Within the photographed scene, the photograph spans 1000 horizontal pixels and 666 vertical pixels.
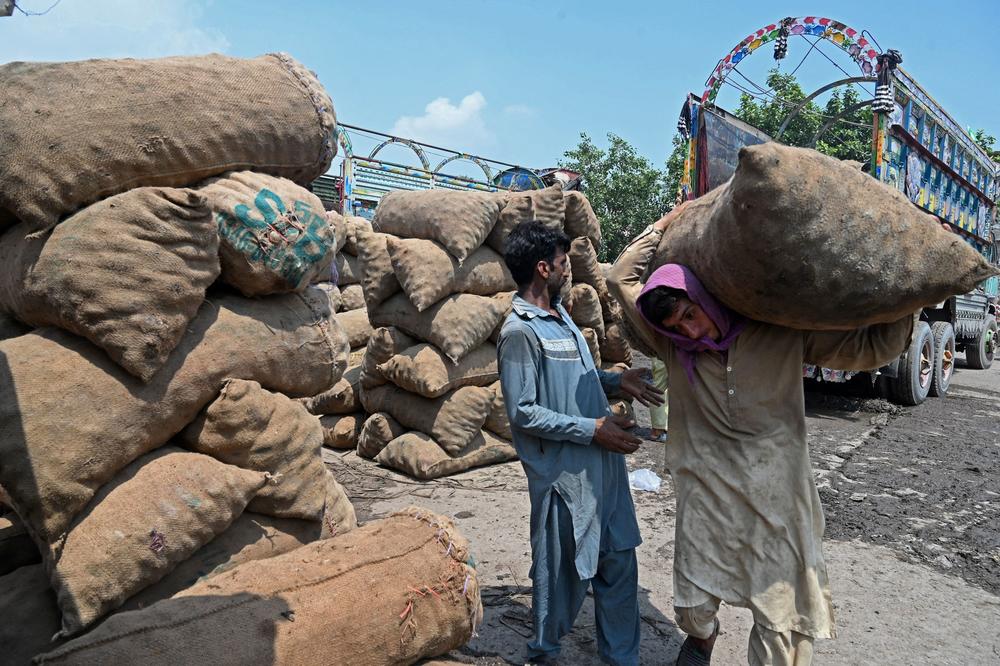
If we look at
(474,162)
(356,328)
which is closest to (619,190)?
(474,162)

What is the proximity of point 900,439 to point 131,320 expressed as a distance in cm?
671

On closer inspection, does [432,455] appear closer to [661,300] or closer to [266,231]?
[266,231]

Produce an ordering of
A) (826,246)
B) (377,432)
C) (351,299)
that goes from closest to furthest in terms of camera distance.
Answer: (826,246), (377,432), (351,299)

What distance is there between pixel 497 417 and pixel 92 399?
3.64 m

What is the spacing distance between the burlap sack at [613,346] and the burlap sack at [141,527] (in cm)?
458

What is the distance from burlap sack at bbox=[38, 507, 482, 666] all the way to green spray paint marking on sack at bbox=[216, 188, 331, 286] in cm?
93

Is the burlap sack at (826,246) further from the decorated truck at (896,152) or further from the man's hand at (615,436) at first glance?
the decorated truck at (896,152)

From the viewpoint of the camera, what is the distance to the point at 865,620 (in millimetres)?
2906

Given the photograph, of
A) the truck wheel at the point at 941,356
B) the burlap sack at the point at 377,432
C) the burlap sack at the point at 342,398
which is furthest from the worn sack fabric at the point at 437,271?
the truck wheel at the point at 941,356

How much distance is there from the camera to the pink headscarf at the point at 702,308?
1.92 metres

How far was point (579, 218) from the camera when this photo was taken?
5.57 meters

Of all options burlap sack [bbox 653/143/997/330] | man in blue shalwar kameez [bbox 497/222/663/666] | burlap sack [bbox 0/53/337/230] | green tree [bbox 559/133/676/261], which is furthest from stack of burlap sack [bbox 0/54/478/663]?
green tree [bbox 559/133/676/261]

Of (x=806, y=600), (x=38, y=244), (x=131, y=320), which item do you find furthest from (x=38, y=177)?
(x=806, y=600)

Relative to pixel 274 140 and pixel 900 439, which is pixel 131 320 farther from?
pixel 900 439
